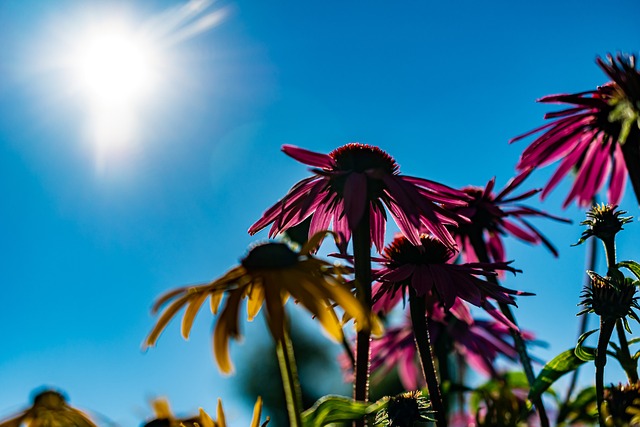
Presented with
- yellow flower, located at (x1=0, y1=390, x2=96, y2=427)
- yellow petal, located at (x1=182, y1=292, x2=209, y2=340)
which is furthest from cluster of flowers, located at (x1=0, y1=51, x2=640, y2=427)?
yellow flower, located at (x1=0, y1=390, x2=96, y2=427)

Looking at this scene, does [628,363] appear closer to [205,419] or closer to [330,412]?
[330,412]

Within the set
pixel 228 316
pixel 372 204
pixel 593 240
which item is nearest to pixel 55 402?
pixel 228 316

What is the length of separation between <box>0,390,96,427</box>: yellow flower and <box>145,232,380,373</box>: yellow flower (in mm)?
257

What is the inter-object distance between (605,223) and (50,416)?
1.39 metres

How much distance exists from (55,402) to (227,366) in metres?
0.40

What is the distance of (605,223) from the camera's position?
1753mm

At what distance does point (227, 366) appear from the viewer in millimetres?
1113

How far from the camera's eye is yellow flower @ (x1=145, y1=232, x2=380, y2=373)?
1098 millimetres

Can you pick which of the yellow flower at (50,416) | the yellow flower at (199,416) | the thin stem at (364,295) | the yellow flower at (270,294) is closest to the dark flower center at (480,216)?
Answer: the thin stem at (364,295)

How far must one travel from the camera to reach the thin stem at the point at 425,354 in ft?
5.10

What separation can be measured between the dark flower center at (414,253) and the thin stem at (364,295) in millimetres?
499

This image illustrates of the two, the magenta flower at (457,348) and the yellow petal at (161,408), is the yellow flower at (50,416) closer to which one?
the yellow petal at (161,408)

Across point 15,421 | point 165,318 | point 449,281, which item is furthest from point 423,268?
point 15,421

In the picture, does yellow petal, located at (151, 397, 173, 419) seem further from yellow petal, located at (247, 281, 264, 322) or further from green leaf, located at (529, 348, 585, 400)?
green leaf, located at (529, 348, 585, 400)
